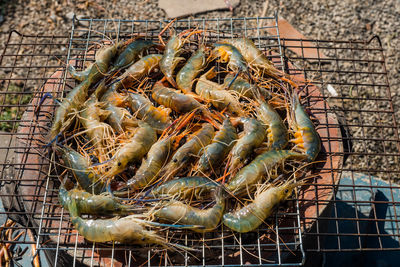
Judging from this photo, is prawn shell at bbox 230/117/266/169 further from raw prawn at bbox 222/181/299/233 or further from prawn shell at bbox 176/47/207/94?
prawn shell at bbox 176/47/207/94

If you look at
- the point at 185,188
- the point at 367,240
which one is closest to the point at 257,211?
the point at 185,188

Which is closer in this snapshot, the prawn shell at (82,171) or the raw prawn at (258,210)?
the raw prawn at (258,210)

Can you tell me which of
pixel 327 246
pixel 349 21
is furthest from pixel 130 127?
pixel 349 21

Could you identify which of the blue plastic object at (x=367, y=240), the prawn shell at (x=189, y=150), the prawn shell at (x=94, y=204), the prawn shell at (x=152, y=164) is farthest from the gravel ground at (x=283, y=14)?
the prawn shell at (x=94, y=204)

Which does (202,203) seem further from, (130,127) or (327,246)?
(327,246)

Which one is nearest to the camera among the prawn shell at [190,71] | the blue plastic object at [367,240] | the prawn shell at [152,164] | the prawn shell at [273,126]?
the prawn shell at [152,164]

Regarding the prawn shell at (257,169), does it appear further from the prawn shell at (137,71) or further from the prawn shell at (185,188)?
the prawn shell at (137,71)

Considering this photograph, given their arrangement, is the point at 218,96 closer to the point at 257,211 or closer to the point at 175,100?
the point at 175,100
